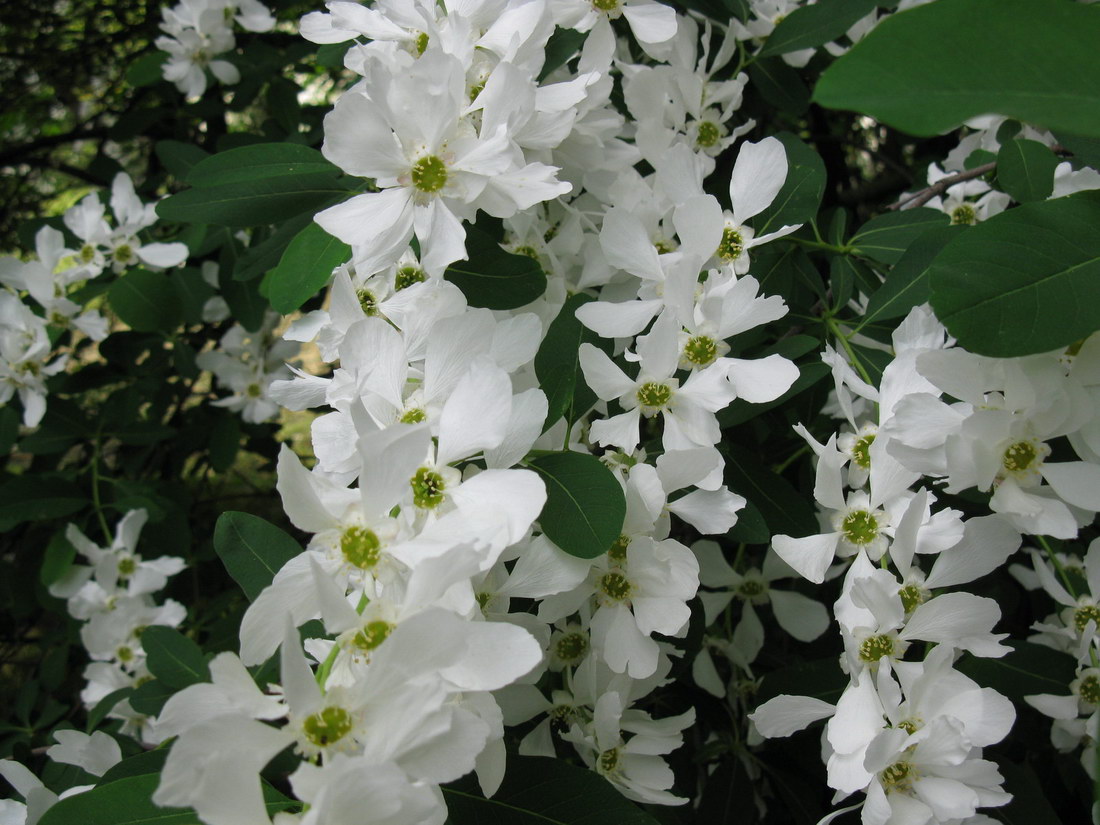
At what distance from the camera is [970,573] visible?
0.99 m

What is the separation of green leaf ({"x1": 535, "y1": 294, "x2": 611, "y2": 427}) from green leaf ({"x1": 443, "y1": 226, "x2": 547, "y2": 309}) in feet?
0.20

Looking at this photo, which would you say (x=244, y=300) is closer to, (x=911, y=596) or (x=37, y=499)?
(x=37, y=499)

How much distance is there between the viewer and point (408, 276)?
3.86 feet

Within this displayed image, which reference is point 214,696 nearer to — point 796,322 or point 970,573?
point 970,573

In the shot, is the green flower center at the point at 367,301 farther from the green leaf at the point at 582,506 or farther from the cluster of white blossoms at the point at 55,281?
the cluster of white blossoms at the point at 55,281

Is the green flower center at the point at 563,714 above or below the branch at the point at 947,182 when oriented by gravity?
below

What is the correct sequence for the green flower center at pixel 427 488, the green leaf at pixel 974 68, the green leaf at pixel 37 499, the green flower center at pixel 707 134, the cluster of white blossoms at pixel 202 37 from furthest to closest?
the cluster of white blossoms at pixel 202 37 < the green leaf at pixel 37 499 < the green flower center at pixel 707 134 < the green flower center at pixel 427 488 < the green leaf at pixel 974 68

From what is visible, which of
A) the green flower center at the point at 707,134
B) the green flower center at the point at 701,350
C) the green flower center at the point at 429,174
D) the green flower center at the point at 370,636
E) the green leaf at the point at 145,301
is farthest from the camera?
the green leaf at the point at 145,301

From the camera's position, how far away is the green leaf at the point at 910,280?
1.15 meters

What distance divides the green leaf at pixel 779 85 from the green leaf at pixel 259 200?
894mm

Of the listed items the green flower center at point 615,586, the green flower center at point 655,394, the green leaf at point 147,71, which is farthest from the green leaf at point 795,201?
the green leaf at point 147,71

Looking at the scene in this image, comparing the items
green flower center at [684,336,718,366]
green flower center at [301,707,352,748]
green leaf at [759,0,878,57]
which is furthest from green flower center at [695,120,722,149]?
green flower center at [301,707,352,748]

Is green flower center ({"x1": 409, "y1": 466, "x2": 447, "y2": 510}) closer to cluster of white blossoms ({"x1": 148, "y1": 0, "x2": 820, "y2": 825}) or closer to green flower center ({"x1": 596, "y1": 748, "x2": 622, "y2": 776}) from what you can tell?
cluster of white blossoms ({"x1": 148, "y1": 0, "x2": 820, "y2": 825})

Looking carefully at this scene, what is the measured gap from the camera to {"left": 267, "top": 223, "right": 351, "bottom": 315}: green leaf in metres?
1.14
